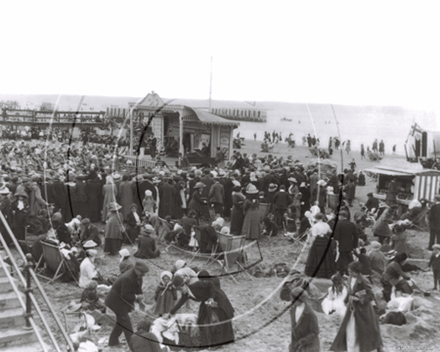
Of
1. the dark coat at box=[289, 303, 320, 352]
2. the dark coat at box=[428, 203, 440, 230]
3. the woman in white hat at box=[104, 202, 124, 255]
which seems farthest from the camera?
the dark coat at box=[428, 203, 440, 230]

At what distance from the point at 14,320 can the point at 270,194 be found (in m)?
9.66

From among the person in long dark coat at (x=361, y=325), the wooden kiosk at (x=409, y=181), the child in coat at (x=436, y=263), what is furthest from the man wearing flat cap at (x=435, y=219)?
the person in long dark coat at (x=361, y=325)

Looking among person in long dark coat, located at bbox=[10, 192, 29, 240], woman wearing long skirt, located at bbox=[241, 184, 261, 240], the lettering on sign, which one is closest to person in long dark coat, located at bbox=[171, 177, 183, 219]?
woman wearing long skirt, located at bbox=[241, 184, 261, 240]

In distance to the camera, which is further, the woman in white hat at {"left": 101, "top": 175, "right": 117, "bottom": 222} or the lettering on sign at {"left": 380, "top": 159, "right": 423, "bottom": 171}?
the lettering on sign at {"left": 380, "top": 159, "right": 423, "bottom": 171}

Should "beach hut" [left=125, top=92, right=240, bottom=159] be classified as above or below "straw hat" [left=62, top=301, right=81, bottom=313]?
above

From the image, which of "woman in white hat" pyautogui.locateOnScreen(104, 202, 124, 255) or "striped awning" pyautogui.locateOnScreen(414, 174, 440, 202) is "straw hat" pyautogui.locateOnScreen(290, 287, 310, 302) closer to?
"woman in white hat" pyautogui.locateOnScreen(104, 202, 124, 255)

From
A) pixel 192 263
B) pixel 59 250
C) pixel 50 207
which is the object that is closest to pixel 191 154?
pixel 50 207

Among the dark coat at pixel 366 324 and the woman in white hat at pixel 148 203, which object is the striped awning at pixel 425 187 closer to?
the woman in white hat at pixel 148 203

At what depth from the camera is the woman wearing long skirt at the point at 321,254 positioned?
1003cm

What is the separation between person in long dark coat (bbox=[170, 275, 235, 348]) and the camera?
6848mm

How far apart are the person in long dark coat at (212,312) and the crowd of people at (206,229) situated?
14 millimetres

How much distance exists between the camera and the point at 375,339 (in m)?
6.77

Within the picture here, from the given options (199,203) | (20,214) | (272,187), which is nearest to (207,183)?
(199,203)

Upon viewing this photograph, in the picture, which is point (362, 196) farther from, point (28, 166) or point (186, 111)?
point (28, 166)
